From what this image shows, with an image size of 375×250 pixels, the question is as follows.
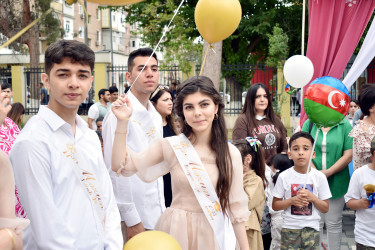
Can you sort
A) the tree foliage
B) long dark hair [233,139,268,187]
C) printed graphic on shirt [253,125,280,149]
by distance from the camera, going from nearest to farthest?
long dark hair [233,139,268,187] < printed graphic on shirt [253,125,280,149] < the tree foliage

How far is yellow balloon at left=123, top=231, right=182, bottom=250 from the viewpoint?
84.0 inches

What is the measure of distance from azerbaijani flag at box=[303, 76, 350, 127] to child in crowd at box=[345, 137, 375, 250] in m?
0.40

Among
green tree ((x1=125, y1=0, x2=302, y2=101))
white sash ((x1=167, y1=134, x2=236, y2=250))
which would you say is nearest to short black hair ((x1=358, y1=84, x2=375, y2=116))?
white sash ((x1=167, y1=134, x2=236, y2=250))

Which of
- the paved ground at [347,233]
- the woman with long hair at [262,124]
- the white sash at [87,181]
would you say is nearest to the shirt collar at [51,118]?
the white sash at [87,181]

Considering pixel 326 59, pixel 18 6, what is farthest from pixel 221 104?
pixel 18 6

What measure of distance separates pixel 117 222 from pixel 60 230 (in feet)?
1.37

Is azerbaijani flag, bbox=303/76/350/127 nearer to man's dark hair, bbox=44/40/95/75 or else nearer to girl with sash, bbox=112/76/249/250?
girl with sash, bbox=112/76/249/250

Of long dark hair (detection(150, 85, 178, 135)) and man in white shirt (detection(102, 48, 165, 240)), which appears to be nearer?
man in white shirt (detection(102, 48, 165, 240))

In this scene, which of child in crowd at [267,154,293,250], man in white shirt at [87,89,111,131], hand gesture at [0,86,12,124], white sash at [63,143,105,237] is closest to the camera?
hand gesture at [0,86,12,124]

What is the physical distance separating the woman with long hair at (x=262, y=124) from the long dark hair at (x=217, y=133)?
205cm

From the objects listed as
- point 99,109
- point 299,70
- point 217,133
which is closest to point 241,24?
point 99,109

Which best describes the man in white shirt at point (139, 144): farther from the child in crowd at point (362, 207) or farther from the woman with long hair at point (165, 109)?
the child in crowd at point (362, 207)

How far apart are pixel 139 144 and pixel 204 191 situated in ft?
2.28

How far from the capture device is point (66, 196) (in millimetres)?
2010
